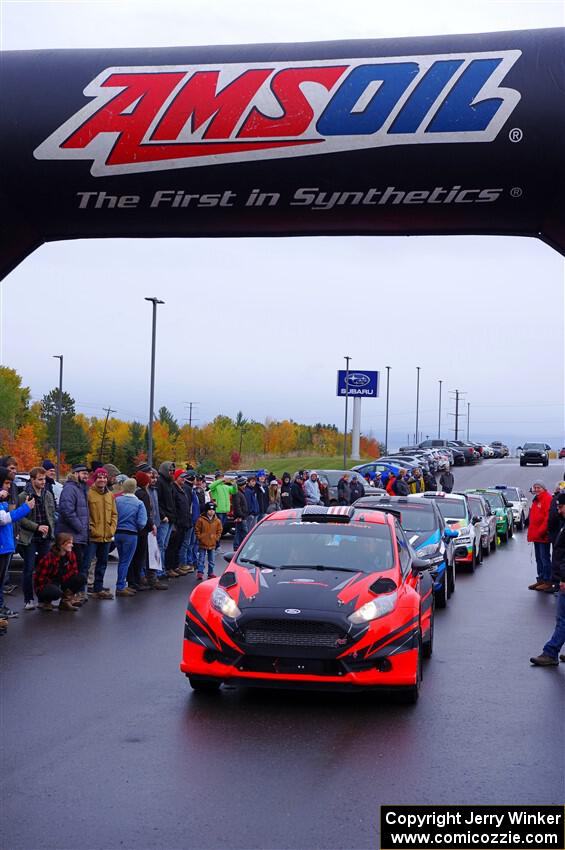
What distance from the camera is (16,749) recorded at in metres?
6.74

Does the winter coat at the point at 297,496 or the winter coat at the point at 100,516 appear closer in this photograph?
the winter coat at the point at 100,516

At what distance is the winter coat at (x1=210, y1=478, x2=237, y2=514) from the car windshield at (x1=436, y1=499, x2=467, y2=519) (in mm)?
4717

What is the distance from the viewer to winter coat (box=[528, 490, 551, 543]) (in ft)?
55.3

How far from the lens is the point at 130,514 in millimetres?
A: 14445

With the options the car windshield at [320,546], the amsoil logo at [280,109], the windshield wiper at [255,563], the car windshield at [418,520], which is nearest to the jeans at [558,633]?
the car windshield at [320,546]

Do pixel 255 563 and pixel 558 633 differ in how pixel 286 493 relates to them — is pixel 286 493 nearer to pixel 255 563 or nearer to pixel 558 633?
pixel 558 633

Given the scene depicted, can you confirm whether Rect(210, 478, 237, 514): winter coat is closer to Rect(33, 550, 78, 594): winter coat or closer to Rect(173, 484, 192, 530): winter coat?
Rect(173, 484, 192, 530): winter coat

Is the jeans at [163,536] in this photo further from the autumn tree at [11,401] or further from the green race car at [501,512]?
the autumn tree at [11,401]

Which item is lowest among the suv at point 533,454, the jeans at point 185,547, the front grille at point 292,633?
the jeans at point 185,547

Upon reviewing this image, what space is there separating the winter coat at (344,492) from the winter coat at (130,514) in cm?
1698

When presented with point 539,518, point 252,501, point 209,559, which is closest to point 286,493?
point 252,501

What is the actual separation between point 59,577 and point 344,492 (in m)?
19.4

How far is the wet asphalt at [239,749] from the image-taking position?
532 centimetres

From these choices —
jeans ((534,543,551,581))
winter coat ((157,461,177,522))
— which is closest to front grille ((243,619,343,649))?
winter coat ((157,461,177,522))
